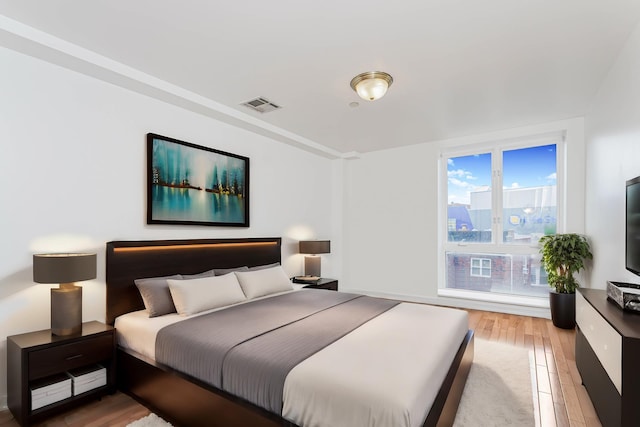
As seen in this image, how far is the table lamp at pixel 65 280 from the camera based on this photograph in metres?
2.22

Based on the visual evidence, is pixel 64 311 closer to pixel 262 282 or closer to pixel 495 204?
pixel 262 282

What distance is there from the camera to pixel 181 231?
345 centimetres

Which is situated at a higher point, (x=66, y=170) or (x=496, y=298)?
(x=66, y=170)

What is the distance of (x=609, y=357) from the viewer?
182cm

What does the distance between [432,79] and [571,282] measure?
3.12m

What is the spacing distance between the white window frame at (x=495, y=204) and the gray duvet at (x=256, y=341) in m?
2.75

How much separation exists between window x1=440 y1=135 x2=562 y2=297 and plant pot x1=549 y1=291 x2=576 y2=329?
30.6 inches

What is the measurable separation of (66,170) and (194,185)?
115 cm

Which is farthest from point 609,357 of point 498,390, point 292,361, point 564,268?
point 564,268

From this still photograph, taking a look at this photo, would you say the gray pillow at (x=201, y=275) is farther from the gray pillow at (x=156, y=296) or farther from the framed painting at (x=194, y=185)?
the framed painting at (x=194, y=185)

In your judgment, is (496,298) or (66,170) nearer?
(66,170)

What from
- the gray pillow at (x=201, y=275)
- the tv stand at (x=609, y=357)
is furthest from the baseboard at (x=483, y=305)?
the gray pillow at (x=201, y=275)

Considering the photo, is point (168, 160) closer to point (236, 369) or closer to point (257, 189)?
point (257, 189)

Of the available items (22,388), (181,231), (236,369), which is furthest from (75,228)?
(236,369)
